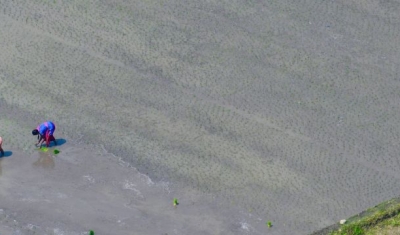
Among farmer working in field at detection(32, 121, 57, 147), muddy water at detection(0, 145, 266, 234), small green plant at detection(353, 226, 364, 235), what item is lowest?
muddy water at detection(0, 145, 266, 234)

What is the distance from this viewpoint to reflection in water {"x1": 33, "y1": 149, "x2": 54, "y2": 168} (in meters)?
20.5

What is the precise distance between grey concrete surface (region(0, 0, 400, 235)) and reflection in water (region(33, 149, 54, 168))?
427 millimetres

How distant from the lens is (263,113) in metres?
22.6

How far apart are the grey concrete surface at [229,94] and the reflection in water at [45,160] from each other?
0.43 meters

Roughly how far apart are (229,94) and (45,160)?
206 inches

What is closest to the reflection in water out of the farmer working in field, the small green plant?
the farmer working in field

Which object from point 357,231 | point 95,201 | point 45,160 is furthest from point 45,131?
point 357,231

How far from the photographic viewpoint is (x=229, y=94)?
23.2 m

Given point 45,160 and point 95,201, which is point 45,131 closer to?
point 45,160

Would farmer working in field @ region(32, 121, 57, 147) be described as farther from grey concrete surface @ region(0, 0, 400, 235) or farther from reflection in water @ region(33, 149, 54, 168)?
grey concrete surface @ region(0, 0, 400, 235)

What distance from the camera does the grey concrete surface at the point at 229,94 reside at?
20.4 m

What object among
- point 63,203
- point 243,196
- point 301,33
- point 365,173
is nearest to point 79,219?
point 63,203

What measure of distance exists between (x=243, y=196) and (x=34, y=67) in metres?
7.26

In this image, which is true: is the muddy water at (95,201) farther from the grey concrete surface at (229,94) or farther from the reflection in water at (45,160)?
the grey concrete surface at (229,94)
